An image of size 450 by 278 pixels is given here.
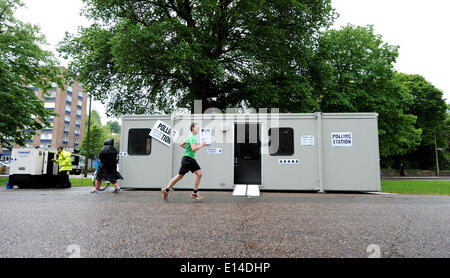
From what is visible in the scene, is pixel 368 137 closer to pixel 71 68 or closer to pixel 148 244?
pixel 148 244

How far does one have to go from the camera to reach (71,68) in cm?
1516

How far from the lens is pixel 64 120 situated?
213 feet

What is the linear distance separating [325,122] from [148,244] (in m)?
8.00

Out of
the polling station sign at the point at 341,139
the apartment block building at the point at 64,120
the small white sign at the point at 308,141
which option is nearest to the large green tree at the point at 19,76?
the small white sign at the point at 308,141

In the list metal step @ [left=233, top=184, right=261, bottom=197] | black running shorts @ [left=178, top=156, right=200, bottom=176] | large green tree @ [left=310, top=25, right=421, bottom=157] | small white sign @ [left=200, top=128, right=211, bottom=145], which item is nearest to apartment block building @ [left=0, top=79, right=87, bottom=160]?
large green tree @ [left=310, top=25, right=421, bottom=157]

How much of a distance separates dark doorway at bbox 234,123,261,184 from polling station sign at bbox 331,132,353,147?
2.79 metres

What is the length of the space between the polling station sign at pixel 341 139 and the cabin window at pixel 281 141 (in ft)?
4.66

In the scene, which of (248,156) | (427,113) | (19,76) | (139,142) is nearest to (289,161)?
(248,156)

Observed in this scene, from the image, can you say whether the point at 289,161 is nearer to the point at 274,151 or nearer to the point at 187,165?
the point at 274,151

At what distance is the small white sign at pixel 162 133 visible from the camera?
966 centimetres

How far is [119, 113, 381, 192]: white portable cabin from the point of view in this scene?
9039 mm

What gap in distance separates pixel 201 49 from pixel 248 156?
5.51m

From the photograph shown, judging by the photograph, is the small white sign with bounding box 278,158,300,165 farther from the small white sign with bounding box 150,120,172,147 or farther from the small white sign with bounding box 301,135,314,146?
the small white sign with bounding box 150,120,172,147

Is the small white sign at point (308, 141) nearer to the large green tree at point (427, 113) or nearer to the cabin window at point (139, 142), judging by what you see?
the cabin window at point (139, 142)
